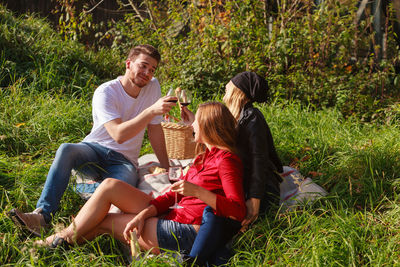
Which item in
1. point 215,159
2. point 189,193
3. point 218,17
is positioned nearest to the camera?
point 189,193

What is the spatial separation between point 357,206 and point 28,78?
4.95m

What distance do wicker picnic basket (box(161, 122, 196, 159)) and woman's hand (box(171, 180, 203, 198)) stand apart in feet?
5.57

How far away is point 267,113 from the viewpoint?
18.1ft

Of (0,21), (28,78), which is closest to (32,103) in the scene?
(28,78)

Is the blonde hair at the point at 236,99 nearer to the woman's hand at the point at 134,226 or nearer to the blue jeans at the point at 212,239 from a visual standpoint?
the blue jeans at the point at 212,239

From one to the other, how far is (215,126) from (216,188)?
442 millimetres

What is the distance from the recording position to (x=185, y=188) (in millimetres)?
2734

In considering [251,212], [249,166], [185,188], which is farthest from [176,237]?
[249,166]

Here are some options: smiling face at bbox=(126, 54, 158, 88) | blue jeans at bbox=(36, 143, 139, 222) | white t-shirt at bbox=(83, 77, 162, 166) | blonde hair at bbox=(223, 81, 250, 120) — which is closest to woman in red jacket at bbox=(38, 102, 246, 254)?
blonde hair at bbox=(223, 81, 250, 120)

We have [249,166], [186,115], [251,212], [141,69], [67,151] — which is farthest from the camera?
[141,69]

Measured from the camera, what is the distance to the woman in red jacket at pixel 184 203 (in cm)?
286

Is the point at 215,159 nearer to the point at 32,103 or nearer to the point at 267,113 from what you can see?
the point at 267,113

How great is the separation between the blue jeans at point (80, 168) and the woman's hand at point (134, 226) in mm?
781

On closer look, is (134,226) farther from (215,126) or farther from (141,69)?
(141,69)
